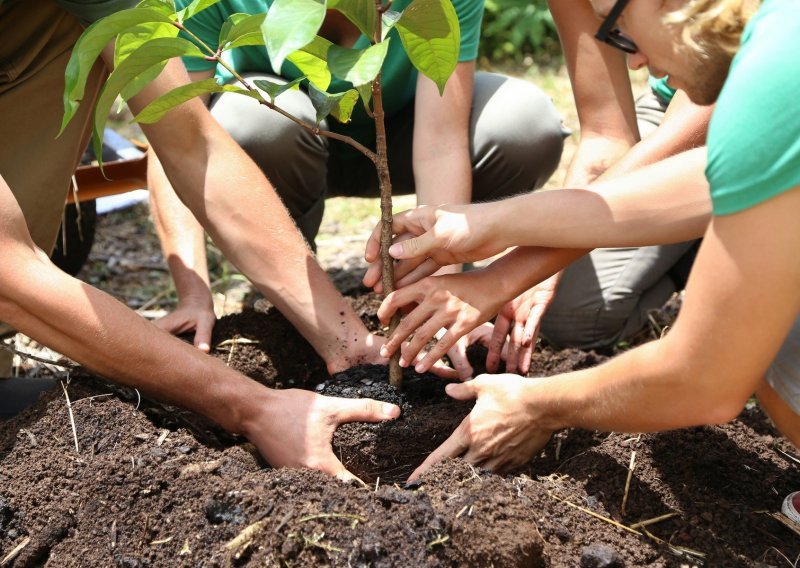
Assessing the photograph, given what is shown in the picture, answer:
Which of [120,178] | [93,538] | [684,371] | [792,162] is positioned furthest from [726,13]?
[120,178]

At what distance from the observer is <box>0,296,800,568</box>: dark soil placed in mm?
1423

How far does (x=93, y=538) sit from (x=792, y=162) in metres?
1.26

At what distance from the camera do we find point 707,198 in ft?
5.10

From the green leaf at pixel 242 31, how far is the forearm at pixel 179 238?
912 mm

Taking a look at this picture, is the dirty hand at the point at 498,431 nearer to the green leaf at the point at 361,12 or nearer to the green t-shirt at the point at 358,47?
the green leaf at the point at 361,12

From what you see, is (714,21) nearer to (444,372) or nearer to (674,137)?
(674,137)

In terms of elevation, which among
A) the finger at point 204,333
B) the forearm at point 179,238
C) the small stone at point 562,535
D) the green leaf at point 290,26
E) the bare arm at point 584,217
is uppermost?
the green leaf at point 290,26

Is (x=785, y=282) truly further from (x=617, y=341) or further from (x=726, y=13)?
(x=617, y=341)

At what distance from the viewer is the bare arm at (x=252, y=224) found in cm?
198

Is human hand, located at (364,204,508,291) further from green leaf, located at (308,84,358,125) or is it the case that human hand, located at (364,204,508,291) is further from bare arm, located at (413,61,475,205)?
bare arm, located at (413,61,475,205)

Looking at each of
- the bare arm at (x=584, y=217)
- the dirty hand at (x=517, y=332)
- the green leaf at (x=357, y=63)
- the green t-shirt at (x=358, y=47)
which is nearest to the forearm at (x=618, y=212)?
the bare arm at (x=584, y=217)

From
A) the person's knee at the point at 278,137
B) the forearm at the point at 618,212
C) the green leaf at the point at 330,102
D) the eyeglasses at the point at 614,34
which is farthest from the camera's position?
the person's knee at the point at 278,137

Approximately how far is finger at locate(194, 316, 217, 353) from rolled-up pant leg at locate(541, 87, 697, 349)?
0.96m

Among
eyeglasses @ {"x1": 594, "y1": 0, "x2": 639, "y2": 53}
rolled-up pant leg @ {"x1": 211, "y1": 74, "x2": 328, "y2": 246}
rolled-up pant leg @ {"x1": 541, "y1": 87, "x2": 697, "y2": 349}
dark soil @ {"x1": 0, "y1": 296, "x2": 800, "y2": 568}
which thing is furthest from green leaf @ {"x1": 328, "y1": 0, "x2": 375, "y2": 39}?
rolled-up pant leg @ {"x1": 541, "y1": 87, "x2": 697, "y2": 349}
